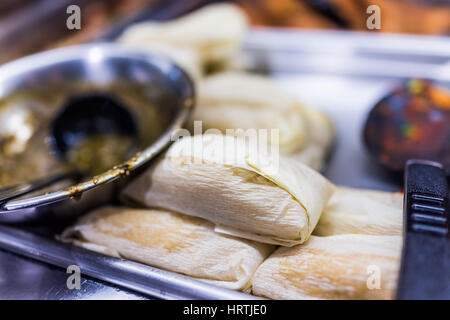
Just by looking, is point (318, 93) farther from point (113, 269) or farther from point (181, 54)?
point (113, 269)

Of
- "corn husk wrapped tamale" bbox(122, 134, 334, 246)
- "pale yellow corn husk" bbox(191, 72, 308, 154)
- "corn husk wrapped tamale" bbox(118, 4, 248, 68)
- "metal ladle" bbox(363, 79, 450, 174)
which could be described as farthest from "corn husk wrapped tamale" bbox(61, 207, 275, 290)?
"corn husk wrapped tamale" bbox(118, 4, 248, 68)

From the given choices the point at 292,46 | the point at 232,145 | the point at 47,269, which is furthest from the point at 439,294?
the point at 292,46

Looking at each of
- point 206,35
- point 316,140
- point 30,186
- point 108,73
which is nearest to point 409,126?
point 316,140

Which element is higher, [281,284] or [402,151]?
[402,151]

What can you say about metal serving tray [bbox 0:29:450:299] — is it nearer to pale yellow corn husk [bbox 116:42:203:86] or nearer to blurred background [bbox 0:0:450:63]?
blurred background [bbox 0:0:450:63]
